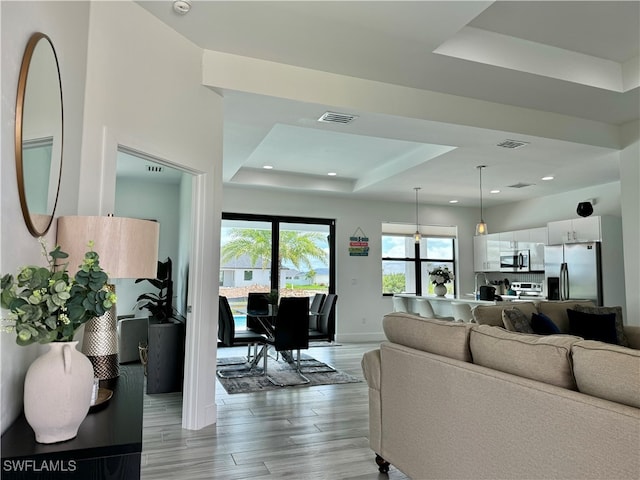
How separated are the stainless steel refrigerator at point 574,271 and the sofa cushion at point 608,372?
5.49m

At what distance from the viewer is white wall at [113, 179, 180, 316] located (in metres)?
6.87

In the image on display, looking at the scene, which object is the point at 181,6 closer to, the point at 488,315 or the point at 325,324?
the point at 488,315

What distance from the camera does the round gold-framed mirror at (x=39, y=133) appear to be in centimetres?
141

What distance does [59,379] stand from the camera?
1.25 metres

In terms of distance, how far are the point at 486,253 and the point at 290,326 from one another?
5.38 metres

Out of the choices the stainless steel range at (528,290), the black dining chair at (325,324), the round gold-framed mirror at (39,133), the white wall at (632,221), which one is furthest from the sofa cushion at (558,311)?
the round gold-framed mirror at (39,133)

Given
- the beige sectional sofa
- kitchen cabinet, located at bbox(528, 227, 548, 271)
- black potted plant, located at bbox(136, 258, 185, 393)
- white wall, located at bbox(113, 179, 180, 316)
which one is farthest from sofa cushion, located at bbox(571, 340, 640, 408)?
kitchen cabinet, located at bbox(528, 227, 548, 271)

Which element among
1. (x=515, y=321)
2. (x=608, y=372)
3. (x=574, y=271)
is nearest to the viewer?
(x=608, y=372)

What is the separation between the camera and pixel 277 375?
5234 mm

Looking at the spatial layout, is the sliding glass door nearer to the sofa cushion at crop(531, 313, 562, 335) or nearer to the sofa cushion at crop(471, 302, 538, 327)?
the sofa cushion at crop(471, 302, 538, 327)

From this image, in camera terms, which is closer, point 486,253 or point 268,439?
point 268,439

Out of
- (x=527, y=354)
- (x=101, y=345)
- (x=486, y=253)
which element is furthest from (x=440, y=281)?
(x=101, y=345)

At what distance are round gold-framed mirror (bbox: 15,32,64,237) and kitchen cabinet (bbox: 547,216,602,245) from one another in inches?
274

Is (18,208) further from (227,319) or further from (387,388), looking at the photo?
(227,319)
